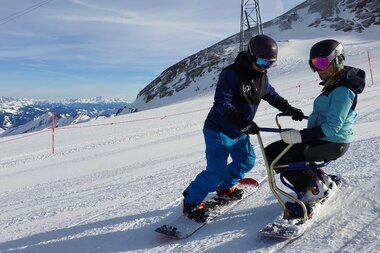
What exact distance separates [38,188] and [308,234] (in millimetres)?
5477

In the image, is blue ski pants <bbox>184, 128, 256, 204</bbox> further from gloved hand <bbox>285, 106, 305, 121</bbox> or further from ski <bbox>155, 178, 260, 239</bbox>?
gloved hand <bbox>285, 106, 305, 121</bbox>

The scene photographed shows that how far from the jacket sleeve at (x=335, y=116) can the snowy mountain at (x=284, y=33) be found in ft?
138

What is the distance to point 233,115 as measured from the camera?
366cm

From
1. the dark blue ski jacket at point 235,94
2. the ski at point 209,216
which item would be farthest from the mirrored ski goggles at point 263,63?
the ski at point 209,216

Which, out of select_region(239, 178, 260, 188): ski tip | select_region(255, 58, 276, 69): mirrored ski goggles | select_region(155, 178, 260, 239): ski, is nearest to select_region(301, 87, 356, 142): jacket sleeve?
select_region(255, 58, 276, 69): mirrored ski goggles

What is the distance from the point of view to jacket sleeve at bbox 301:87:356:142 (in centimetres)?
341

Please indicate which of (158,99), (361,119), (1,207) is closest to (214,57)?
(158,99)

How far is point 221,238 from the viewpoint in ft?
12.2

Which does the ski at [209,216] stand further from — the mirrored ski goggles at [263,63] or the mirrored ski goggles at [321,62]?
the mirrored ski goggles at [321,62]

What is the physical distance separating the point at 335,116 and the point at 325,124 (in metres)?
0.11

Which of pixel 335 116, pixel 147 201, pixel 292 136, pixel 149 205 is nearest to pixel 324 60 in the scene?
pixel 335 116

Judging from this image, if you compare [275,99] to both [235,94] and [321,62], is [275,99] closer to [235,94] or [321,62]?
[235,94]

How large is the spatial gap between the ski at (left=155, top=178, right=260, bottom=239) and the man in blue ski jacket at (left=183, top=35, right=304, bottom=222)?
0.07 meters

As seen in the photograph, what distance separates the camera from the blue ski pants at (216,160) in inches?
161
